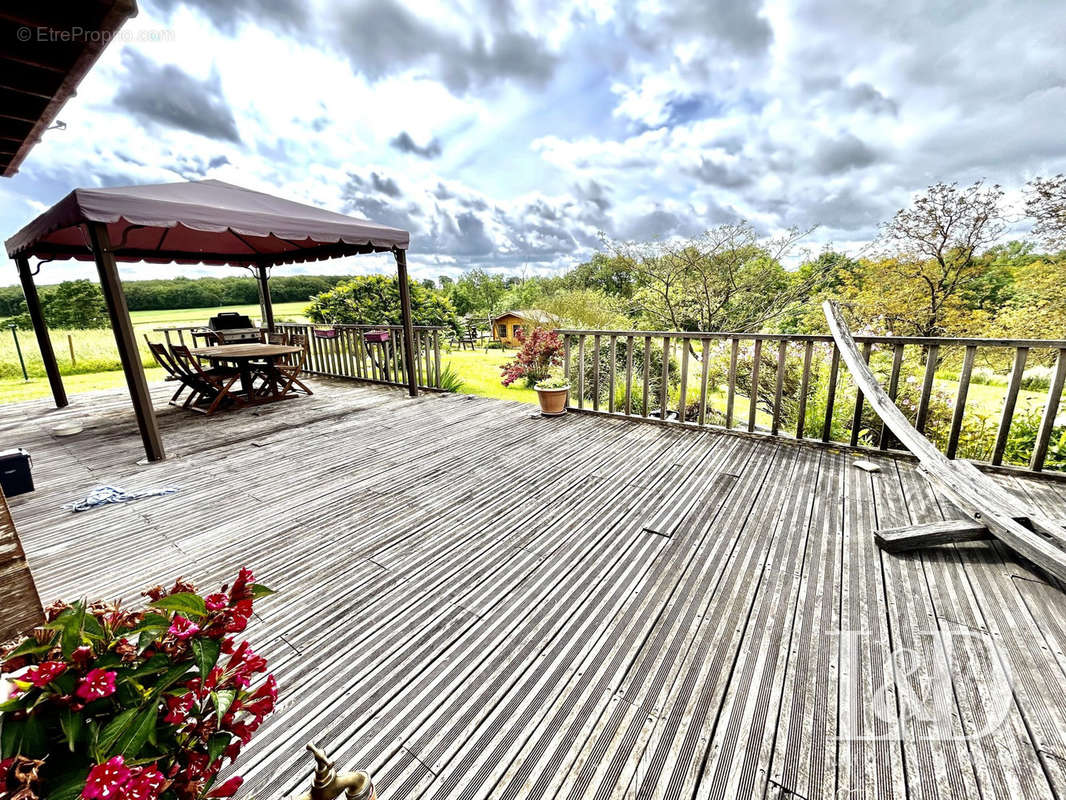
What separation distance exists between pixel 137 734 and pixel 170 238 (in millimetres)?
8552

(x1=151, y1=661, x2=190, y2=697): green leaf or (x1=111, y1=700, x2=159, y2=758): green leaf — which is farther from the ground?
(x1=151, y1=661, x2=190, y2=697): green leaf

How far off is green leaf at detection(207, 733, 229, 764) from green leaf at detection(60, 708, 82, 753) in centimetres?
19

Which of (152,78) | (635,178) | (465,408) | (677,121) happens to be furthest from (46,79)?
(635,178)

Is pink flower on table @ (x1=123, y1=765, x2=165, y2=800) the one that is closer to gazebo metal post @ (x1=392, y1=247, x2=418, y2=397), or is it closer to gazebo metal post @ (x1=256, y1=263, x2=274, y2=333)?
gazebo metal post @ (x1=392, y1=247, x2=418, y2=397)

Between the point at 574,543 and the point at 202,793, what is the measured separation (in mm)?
1808

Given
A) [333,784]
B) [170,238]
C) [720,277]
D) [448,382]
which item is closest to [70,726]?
[333,784]

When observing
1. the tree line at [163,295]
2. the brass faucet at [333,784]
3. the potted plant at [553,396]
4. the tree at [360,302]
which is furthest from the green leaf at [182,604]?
the tree line at [163,295]

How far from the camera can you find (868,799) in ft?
3.62

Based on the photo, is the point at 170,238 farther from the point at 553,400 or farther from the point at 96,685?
the point at 96,685

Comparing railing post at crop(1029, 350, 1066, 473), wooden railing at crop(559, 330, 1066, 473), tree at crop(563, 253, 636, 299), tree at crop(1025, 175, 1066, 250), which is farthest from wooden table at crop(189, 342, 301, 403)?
tree at crop(1025, 175, 1066, 250)

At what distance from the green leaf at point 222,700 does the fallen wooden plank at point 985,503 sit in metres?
2.87

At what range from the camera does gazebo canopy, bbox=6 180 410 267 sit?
11.5ft

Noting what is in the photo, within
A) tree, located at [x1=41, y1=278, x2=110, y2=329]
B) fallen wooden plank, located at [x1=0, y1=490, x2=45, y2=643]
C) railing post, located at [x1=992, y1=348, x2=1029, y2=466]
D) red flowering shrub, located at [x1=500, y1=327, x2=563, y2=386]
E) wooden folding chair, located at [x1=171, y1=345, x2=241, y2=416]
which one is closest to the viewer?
fallen wooden plank, located at [x1=0, y1=490, x2=45, y2=643]

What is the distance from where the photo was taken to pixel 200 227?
12.9ft
